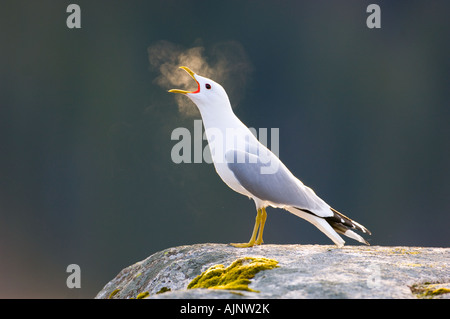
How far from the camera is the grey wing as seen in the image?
6.28 metres

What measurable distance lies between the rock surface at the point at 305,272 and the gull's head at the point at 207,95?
5.71 feet

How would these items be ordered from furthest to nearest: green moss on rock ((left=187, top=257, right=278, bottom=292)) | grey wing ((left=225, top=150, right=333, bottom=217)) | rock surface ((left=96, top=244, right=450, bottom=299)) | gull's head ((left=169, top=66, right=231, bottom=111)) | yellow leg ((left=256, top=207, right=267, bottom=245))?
gull's head ((left=169, top=66, right=231, bottom=111)) → yellow leg ((left=256, top=207, right=267, bottom=245)) → grey wing ((left=225, top=150, right=333, bottom=217)) → green moss on rock ((left=187, top=257, right=278, bottom=292)) → rock surface ((left=96, top=244, right=450, bottom=299))

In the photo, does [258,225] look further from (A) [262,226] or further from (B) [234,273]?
(B) [234,273]

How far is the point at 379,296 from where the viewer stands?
393 centimetres

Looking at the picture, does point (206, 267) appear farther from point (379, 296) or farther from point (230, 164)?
point (379, 296)

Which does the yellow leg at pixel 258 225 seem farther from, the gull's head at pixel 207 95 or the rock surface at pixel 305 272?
the gull's head at pixel 207 95

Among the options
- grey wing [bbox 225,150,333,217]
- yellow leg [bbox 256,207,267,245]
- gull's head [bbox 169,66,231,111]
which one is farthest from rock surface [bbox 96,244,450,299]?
gull's head [bbox 169,66,231,111]

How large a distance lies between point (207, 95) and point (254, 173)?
1.20m

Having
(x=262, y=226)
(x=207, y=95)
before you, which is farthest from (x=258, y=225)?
(x=207, y=95)

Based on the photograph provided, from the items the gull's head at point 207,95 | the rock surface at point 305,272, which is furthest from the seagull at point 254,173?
the rock surface at point 305,272

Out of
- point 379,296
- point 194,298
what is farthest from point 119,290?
point 379,296

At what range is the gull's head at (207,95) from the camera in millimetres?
6730

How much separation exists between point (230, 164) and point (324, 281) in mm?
2332

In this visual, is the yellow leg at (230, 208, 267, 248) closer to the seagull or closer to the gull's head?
the seagull
